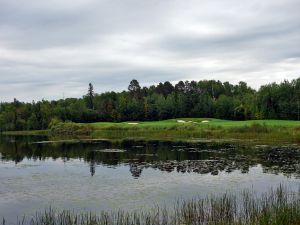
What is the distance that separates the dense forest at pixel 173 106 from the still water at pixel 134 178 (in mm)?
48737

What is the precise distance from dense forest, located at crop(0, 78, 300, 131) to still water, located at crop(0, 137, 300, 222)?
48737 millimetres

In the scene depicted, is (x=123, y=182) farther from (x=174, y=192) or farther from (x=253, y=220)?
(x=253, y=220)

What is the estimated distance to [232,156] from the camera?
36.8m

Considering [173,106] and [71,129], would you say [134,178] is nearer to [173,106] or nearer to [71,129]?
[71,129]

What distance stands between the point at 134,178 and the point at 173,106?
91.0 metres

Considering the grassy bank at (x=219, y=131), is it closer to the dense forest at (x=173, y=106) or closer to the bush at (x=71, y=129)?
the bush at (x=71, y=129)

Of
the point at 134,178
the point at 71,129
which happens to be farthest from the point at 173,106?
the point at 134,178

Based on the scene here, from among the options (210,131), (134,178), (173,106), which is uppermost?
(173,106)

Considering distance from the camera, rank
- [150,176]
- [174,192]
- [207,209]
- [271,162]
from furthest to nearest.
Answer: [271,162] → [150,176] → [174,192] → [207,209]

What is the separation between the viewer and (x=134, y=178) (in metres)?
26.4

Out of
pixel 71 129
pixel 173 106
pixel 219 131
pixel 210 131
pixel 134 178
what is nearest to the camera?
pixel 134 178

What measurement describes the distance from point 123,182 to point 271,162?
543 inches

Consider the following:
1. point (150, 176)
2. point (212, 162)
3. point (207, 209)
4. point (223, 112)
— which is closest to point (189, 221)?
point (207, 209)

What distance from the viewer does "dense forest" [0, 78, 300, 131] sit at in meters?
87.4
